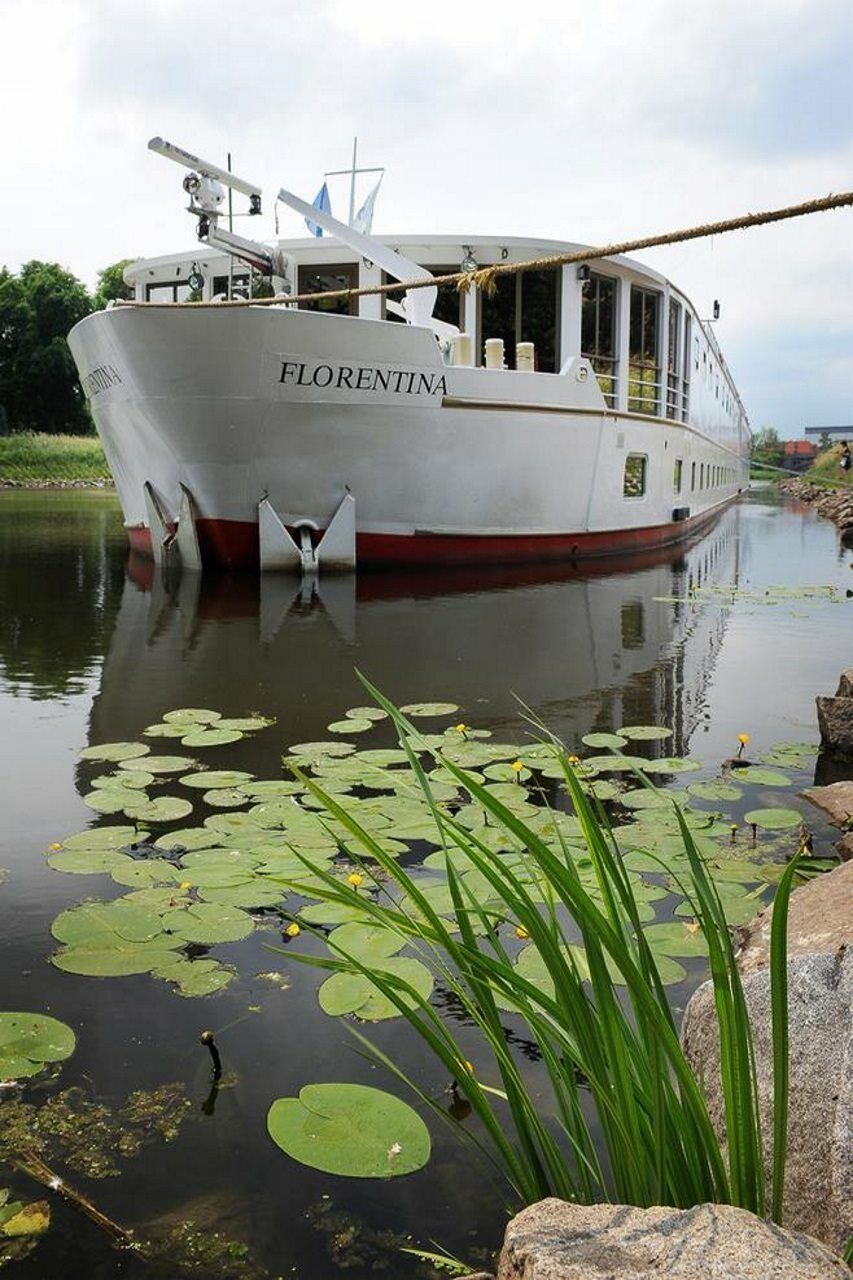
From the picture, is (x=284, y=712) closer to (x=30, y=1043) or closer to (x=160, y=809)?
(x=160, y=809)

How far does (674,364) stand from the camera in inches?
647

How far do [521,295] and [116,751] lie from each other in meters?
9.88

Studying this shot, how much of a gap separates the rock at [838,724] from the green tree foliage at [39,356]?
46.4 meters

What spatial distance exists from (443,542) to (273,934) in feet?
30.8

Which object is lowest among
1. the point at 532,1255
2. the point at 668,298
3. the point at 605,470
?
the point at 532,1255

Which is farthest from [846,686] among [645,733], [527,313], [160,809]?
[527,313]

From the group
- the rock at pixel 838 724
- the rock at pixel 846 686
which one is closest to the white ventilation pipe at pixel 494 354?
the rock at pixel 846 686

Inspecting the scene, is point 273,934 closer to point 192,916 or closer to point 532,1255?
point 192,916

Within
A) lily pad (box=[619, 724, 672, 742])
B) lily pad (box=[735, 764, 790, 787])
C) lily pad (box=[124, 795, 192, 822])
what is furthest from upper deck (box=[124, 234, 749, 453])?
lily pad (box=[124, 795, 192, 822])

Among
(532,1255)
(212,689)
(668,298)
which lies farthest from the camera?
(668,298)

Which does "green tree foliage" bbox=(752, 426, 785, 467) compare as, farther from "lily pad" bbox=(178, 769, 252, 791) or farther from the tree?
"lily pad" bbox=(178, 769, 252, 791)

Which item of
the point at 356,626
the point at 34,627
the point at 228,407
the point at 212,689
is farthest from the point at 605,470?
the point at 212,689

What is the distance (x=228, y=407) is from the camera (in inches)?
399

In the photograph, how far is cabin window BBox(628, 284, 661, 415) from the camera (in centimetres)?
1438
